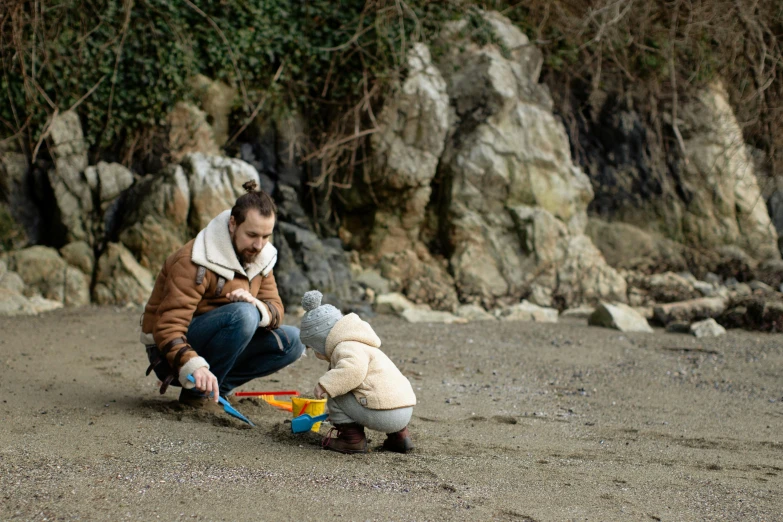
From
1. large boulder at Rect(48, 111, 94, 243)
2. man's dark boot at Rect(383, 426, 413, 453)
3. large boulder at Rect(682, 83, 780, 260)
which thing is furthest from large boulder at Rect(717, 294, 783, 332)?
large boulder at Rect(48, 111, 94, 243)

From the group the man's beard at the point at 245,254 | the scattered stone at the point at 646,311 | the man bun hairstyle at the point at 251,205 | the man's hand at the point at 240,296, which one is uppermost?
the man bun hairstyle at the point at 251,205

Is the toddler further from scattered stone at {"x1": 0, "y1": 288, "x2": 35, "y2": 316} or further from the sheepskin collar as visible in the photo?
scattered stone at {"x1": 0, "y1": 288, "x2": 35, "y2": 316}

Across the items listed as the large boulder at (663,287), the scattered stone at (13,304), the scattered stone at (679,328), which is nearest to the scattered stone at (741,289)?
the large boulder at (663,287)

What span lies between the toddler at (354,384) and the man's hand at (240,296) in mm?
542

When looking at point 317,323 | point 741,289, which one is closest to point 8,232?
point 317,323

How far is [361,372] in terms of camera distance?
11.0 ft

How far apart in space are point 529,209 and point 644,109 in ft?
11.1

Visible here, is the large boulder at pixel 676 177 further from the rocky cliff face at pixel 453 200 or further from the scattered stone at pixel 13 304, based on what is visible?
the scattered stone at pixel 13 304

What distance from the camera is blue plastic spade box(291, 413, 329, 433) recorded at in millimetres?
3717

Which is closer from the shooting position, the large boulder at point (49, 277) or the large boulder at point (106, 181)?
the large boulder at point (49, 277)

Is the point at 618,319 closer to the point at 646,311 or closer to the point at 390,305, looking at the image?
the point at 646,311

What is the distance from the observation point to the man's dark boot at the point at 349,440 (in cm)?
350

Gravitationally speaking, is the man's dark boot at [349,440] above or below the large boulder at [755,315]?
above

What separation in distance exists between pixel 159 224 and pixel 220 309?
4.79 metres
